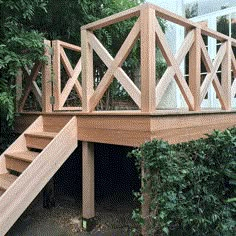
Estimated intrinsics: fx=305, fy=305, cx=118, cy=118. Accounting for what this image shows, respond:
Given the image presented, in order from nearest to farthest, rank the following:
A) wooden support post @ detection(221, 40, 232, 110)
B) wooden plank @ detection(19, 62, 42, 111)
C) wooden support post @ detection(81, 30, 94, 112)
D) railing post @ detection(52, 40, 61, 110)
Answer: wooden support post @ detection(81, 30, 94, 112), wooden support post @ detection(221, 40, 232, 110), railing post @ detection(52, 40, 61, 110), wooden plank @ detection(19, 62, 42, 111)

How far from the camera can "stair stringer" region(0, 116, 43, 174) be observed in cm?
373

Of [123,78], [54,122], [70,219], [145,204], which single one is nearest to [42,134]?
[54,122]

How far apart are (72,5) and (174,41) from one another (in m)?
2.95

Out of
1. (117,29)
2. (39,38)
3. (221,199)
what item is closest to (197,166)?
(221,199)

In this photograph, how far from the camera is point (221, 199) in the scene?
10.7ft

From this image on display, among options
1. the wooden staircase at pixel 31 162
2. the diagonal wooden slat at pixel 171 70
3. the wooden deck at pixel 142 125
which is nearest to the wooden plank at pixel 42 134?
the wooden staircase at pixel 31 162

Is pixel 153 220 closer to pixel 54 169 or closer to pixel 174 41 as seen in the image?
pixel 54 169

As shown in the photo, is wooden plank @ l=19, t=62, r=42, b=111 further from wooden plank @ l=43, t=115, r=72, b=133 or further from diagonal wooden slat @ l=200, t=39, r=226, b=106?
diagonal wooden slat @ l=200, t=39, r=226, b=106

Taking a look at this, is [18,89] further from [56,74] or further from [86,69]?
[86,69]

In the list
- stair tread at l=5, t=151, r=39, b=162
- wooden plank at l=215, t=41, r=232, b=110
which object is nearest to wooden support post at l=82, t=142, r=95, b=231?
stair tread at l=5, t=151, r=39, b=162

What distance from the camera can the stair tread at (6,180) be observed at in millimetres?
3218

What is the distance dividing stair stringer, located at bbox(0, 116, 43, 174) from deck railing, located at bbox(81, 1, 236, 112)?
37.1 inches

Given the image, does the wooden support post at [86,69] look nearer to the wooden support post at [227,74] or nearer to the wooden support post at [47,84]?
the wooden support post at [47,84]

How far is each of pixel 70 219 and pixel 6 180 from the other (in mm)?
1091
